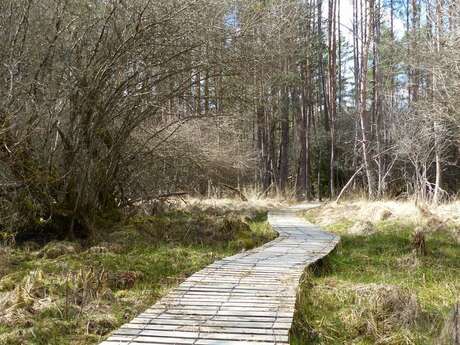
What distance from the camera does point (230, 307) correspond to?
4402 millimetres

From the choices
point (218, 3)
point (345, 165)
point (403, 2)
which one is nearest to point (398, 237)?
point (218, 3)

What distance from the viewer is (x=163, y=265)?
7.09 m

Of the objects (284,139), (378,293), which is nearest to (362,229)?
(378,293)

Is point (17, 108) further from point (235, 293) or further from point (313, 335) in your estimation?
point (313, 335)

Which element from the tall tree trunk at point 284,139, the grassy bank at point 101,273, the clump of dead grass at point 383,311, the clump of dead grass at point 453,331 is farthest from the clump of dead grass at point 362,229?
the tall tree trunk at point 284,139

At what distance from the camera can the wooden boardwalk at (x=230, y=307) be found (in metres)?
3.62

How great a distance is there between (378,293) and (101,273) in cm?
273

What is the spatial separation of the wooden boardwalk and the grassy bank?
0.46 m

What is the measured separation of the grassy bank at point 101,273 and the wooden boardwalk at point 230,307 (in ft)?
1.52

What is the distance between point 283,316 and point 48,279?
287cm

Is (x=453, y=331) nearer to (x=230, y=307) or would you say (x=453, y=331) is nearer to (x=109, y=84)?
(x=230, y=307)

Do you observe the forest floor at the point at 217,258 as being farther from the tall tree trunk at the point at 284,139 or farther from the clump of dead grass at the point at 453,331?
the tall tree trunk at the point at 284,139

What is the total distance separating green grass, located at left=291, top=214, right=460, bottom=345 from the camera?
14.7 feet

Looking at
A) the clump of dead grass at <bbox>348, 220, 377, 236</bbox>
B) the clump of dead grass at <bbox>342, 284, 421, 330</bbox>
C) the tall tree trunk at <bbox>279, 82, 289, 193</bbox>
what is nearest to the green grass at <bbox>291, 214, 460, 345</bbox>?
the clump of dead grass at <bbox>342, 284, 421, 330</bbox>
